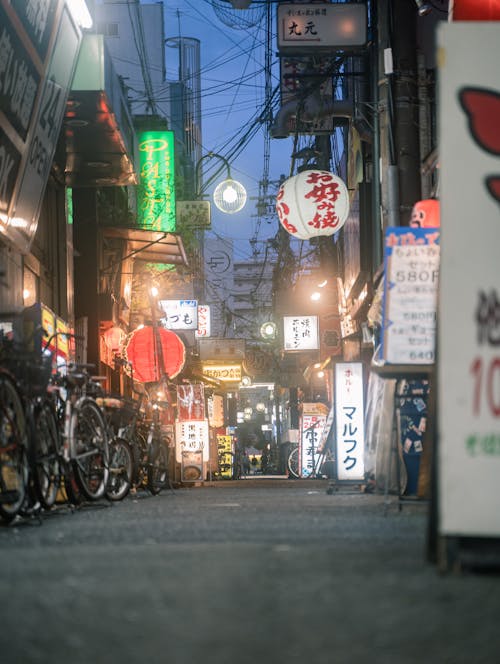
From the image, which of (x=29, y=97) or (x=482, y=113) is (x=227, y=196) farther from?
(x=482, y=113)

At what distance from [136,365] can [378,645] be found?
18854mm

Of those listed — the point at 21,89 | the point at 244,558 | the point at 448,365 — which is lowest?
the point at 244,558

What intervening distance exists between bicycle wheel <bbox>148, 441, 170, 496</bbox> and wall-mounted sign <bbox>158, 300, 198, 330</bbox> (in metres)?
15.3

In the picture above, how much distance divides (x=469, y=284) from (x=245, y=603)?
1.72 meters

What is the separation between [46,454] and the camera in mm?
9531

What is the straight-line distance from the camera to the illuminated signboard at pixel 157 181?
2517cm

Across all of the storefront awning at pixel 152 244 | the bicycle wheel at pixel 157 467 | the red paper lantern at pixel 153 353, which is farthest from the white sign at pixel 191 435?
the bicycle wheel at pixel 157 467

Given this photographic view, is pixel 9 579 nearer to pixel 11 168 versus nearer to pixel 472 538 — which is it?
pixel 472 538

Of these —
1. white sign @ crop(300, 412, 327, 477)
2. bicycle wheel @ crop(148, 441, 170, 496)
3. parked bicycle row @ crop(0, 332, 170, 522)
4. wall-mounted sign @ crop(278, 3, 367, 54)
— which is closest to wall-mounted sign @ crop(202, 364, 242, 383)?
white sign @ crop(300, 412, 327, 477)

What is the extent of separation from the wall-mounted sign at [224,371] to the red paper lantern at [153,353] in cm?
2327

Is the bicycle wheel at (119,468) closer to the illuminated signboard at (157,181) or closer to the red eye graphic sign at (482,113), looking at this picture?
the red eye graphic sign at (482,113)

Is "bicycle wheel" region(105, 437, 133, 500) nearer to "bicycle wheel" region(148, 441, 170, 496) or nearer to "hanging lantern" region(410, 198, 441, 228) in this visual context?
"bicycle wheel" region(148, 441, 170, 496)

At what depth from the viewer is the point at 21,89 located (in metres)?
11.5

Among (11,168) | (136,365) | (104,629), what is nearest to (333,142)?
(136,365)
